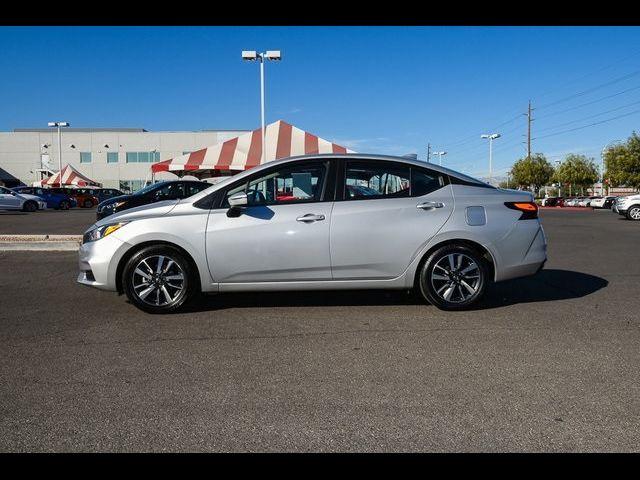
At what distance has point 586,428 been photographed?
2975 millimetres

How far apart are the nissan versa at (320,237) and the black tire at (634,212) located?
22.0 meters

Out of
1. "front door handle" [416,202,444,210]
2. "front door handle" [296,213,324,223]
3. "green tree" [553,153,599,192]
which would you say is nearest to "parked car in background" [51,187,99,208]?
"front door handle" [296,213,324,223]

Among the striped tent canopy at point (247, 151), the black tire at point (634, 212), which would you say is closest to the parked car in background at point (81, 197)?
the striped tent canopy at point (247, 151)

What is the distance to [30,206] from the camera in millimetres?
31234

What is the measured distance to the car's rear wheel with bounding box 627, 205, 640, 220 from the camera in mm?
24391

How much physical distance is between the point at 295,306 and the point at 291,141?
14881 millimetres

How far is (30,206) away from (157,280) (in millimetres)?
29816

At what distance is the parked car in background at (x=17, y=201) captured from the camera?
29.5m

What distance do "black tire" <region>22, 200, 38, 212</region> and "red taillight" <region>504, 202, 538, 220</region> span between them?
30887 millimetres
